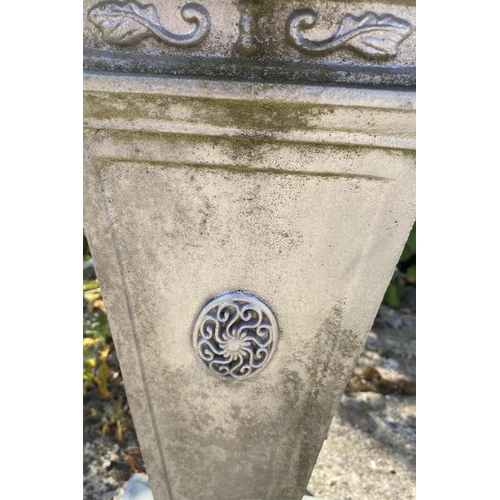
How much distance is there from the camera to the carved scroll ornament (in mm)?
864

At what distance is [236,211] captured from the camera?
104 cm

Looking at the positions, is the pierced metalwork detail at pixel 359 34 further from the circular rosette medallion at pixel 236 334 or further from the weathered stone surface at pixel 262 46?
the circular rosette medallion at pixel 236 334

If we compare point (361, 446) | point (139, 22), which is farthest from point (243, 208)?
point (361, 446)

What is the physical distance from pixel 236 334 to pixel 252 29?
0.62 m

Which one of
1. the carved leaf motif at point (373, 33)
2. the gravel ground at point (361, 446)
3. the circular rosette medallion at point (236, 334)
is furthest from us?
the gravel ground at point (361, 446)

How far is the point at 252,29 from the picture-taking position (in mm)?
867

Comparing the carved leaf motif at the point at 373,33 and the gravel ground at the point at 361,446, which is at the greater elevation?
the carved leaf motif at the point at 373,33

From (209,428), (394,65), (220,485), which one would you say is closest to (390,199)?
(394,65)

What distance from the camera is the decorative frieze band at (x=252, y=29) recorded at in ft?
2.79

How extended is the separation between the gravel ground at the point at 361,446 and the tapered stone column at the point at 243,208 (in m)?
0.48

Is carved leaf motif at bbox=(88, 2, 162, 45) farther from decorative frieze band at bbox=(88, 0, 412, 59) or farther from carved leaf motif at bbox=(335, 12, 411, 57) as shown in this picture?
carved leaf motif at bbox=(335, 12, 411, 57)

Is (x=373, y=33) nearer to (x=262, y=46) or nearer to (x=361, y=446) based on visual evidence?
(x=262, y=46)

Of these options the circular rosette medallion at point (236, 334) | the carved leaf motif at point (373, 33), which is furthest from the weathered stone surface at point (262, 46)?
the circular rosette medallion at point (236, 334)

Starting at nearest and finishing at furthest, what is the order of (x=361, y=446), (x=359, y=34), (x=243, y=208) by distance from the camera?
(x=359, y=34)
(x=243, y=208)
(x=361, y=446)
